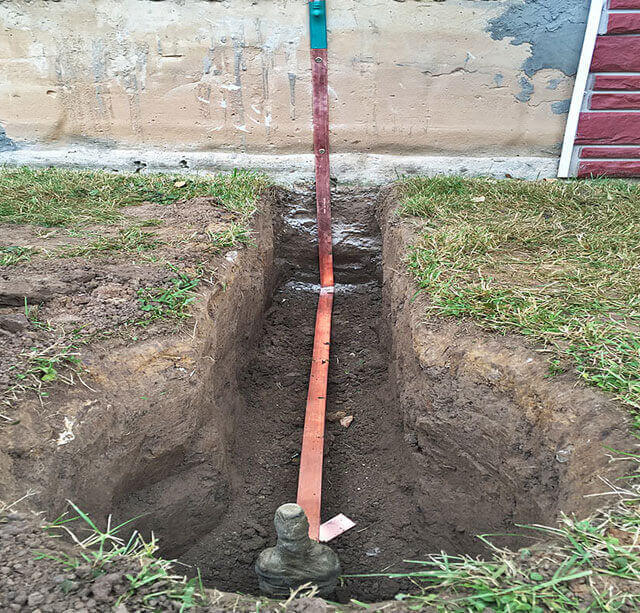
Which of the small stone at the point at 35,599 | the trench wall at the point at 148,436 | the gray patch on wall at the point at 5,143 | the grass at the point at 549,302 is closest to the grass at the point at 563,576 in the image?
the grass at the point at 549,302

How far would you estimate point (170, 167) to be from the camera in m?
4.31

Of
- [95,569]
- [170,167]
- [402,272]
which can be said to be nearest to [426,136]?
[402,272]

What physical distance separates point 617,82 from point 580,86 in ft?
0.88

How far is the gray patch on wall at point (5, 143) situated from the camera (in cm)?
431

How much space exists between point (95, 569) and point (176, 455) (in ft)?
3.20

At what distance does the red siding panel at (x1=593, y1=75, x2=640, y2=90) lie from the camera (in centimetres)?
375

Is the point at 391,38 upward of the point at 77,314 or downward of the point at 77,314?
upward

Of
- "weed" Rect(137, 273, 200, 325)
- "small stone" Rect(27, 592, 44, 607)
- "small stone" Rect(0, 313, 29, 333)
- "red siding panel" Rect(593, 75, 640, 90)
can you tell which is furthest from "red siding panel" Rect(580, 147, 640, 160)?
"small stone" Rect(27, 592, 44, 607)

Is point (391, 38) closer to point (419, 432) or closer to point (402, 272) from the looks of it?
point (402, 272)

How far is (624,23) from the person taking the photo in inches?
141

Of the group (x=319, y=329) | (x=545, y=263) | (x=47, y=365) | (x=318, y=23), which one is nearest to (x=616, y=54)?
(x=545, y=263)

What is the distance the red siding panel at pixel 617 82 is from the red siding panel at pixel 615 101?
58 mm

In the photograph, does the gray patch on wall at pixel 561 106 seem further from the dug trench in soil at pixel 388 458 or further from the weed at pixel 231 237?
the weed at pixel 231 237

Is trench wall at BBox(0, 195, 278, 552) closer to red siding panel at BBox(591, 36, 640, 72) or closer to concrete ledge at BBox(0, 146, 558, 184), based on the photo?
concrete ledge at BBox(0, 146, 558, 184)
